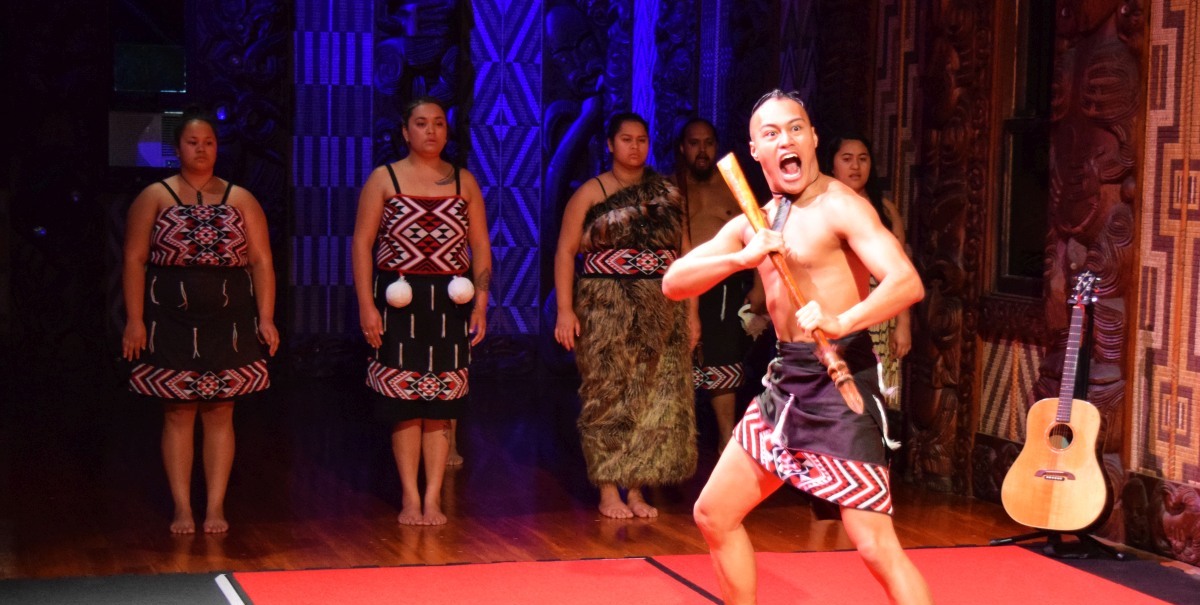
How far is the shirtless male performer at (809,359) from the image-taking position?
3.00m

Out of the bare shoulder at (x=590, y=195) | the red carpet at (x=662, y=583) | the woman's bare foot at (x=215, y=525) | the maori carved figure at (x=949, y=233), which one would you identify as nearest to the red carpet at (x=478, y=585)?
the red carpet at (x=662, y=583)

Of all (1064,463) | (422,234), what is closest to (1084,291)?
(1064,463)

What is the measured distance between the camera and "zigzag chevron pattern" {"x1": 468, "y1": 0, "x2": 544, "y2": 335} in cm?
849

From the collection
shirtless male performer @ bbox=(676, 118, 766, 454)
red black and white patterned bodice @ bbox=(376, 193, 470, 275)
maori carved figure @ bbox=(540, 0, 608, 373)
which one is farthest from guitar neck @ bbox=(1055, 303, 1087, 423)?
maori carved figure @ bbox=(540, 0, 608, 373)

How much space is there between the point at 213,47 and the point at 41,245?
142 cm

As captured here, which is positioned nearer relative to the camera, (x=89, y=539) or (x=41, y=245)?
(x=89, y=539)

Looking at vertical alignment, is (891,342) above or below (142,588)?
above

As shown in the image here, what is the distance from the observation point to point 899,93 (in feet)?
20.1

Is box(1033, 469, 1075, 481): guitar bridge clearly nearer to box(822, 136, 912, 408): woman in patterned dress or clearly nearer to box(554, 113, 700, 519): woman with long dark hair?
box(822, 136, 912, 408): woman in patterned dress

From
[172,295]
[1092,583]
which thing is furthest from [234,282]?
[1092,583]

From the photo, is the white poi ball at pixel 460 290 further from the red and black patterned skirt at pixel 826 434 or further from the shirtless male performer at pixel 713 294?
the red and black patterned skirt at pixel 826 434

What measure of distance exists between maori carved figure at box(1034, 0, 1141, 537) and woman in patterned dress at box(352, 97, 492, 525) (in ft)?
6.75

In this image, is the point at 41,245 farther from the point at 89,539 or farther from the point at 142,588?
the point at 142,588

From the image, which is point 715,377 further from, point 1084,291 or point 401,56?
point 401,56
